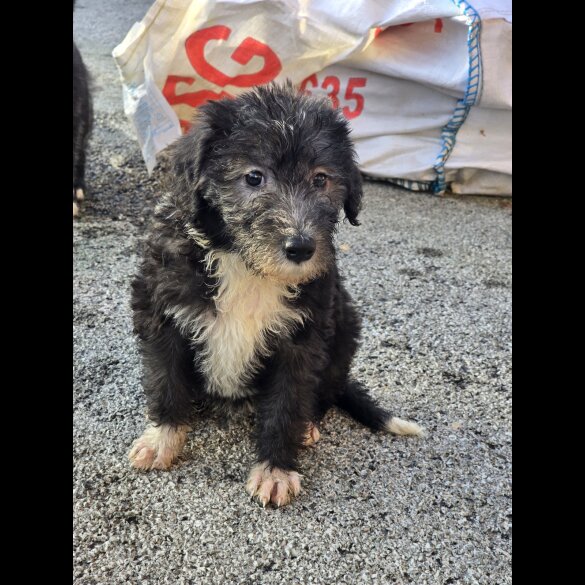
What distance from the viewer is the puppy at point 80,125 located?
567 cm

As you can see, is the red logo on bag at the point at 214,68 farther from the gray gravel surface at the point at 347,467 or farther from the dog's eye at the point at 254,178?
the dog's eye at the point at 254,178

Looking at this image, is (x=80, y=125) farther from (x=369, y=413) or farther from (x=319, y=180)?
(x=369, y=413)

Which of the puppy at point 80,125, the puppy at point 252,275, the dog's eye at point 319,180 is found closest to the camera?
the puppy at point 252,275

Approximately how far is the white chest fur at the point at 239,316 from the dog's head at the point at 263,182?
5.3 inches

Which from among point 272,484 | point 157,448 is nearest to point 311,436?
point 272,484

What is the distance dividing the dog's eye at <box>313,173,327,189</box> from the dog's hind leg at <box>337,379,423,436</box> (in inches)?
46.0

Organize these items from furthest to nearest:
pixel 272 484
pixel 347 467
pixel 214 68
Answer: pixel 214 68
pixel 347 467
pixel 272 484

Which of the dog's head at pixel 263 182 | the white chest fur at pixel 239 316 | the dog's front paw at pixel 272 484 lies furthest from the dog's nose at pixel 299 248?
the dog's front paw at pixel 272 484

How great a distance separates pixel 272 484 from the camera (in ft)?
9.84

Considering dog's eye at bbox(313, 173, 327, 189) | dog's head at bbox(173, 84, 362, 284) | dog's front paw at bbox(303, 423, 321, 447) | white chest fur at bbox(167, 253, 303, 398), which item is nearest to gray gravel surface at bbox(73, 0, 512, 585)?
dog's front paw at bbox(303, 423, 321, 447)

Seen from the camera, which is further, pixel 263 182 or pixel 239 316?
pixel 239 316

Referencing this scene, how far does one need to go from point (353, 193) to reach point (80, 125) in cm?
359
